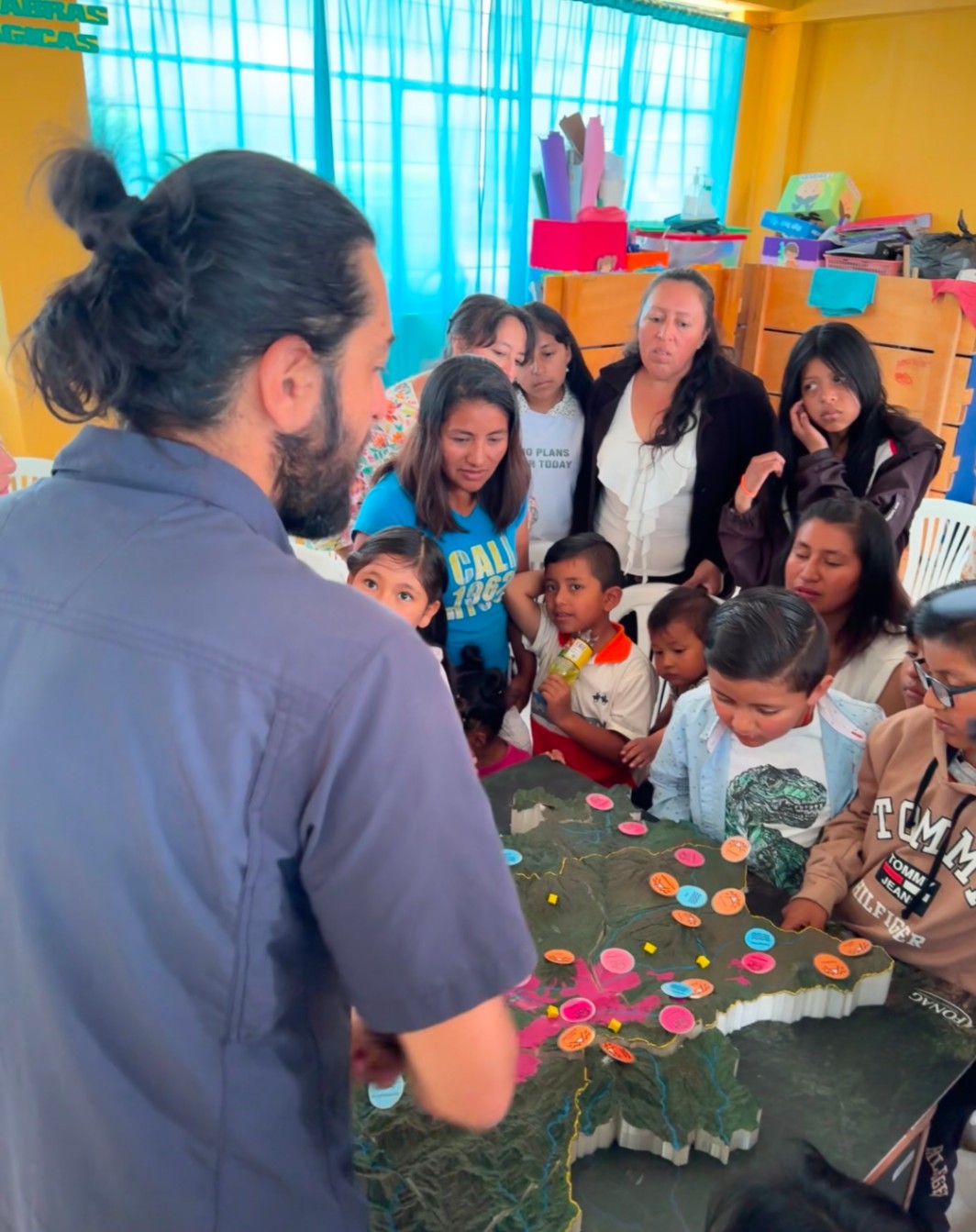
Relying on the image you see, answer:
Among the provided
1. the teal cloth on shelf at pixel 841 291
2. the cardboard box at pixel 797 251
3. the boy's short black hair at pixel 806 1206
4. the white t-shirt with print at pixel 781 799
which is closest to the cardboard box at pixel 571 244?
the teal cloth on shelf at pixel 841 291

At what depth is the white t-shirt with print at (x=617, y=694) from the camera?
7.18 ft

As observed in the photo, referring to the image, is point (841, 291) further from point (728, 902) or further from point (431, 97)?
point (728, 902)

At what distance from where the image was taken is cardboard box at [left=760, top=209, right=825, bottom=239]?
16.4 ft

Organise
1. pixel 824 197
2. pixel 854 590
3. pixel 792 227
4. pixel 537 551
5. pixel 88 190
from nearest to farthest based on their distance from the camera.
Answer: pixel 88 190 → pixel 854 590 → pixel 537 551 → pixel 792 227 → pixel 824 197

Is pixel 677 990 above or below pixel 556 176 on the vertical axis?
below

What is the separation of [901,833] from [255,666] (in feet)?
3.90

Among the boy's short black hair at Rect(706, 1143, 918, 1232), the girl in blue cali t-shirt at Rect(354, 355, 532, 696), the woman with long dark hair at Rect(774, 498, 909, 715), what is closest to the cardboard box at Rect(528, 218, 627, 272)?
the girl in blue cali t-shirt at Rect(354, 355, 532, 696)

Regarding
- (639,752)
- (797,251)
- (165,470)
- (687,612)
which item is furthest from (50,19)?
(797,251)

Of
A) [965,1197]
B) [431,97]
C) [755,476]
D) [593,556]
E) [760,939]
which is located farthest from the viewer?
[431,97]

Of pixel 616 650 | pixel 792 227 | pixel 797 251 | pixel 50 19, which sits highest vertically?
pixel 50 19

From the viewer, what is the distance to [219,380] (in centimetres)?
71

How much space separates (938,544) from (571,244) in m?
1.85

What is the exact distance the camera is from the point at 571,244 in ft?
12.7

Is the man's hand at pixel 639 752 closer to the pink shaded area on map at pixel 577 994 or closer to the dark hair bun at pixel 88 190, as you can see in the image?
the pink shaded area on map at pixel 577 994
